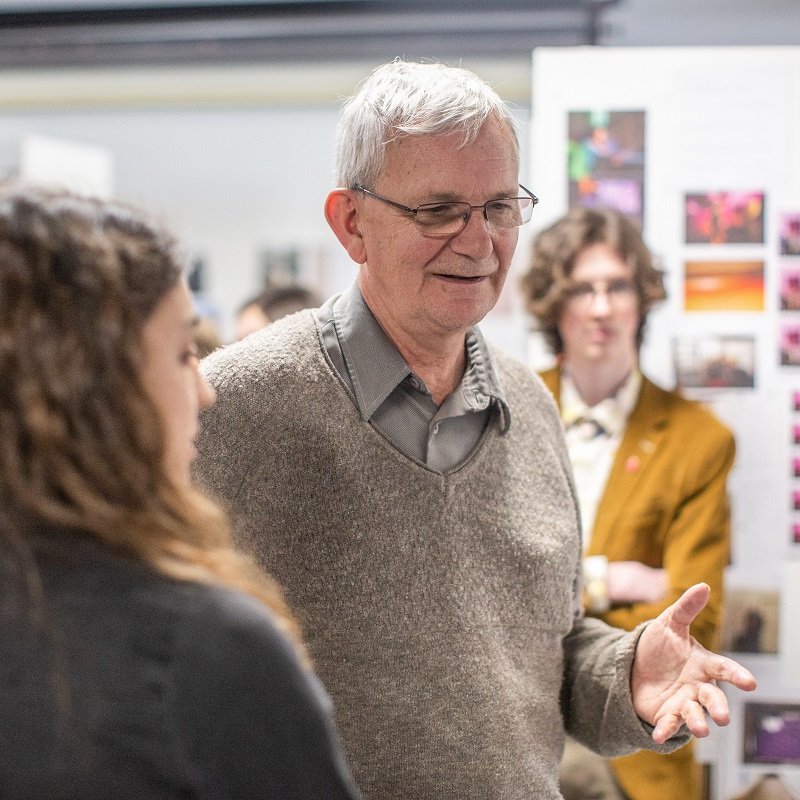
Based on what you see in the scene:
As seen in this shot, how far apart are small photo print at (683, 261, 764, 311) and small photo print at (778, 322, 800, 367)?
0.29ft

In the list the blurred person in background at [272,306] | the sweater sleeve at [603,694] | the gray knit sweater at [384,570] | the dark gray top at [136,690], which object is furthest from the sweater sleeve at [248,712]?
the blurred person in background at [272,306]

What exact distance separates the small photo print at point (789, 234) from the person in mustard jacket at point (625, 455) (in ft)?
1.29

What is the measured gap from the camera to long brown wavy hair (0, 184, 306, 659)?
2.75ft

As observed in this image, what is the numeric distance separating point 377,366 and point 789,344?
1726 mm

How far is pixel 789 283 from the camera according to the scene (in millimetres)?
2898

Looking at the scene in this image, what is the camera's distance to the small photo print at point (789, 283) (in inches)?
114

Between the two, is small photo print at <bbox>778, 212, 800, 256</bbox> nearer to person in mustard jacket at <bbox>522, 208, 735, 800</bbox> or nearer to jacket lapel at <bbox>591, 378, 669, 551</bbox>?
person in mustard jacket at <bbox>522, 208, 735, 800</bbox>

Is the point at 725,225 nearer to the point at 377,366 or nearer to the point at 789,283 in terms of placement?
the point at 789,283

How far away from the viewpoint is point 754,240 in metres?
2.90

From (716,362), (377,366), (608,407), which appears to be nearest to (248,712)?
(377,366)

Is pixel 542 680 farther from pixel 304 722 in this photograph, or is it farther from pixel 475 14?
pixel 475 14

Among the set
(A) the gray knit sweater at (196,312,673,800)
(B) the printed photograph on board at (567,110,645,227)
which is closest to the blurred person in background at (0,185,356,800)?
(A) the gray knit sweater at (196,312,673,800)

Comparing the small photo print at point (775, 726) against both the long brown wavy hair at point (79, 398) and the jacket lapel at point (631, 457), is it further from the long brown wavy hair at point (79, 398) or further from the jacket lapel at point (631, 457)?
the long brown wavy hair at point (79, 398)

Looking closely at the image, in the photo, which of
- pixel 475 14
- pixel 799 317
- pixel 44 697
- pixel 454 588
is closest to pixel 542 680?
pixel 454 588
